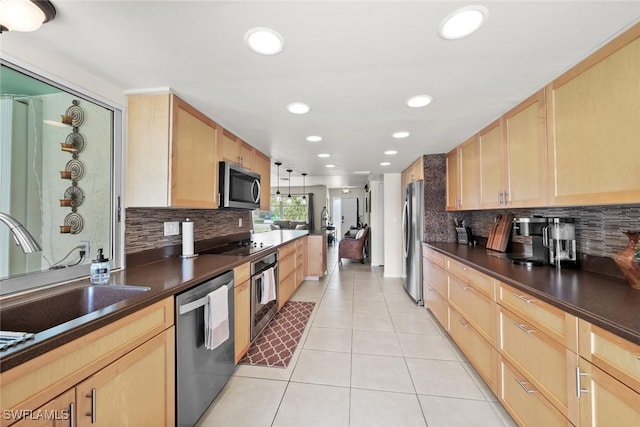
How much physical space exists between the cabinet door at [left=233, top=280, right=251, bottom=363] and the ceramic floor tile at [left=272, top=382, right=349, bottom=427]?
522 mm

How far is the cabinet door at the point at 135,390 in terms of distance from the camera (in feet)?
2.99

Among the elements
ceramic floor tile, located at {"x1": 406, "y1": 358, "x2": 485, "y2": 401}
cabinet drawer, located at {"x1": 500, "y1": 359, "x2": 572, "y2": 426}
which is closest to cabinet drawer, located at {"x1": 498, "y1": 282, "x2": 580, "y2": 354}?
cabinet drawer, located at {"x1": 500, "y1": 359, "x2": 572, "y2": 426}

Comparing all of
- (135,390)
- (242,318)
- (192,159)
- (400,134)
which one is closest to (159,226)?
(192,159)

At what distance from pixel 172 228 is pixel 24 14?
1.51 meters

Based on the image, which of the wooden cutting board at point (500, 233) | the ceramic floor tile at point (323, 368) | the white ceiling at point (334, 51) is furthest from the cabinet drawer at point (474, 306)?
the white ceiling at point (334, 51)

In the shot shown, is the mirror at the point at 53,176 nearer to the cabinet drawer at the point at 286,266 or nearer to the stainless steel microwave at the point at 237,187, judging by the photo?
the stainless steel microwave at the point at 237,187

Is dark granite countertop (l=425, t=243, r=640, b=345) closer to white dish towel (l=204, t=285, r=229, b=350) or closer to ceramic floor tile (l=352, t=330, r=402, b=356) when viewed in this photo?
ceramic floor tile (l=352, t=330, r=402, b=356)

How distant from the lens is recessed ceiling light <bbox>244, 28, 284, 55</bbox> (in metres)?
1.18

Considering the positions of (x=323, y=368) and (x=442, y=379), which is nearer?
(x=442, y=379)

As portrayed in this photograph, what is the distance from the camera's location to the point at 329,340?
2498mm

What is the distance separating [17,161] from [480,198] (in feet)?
11.5

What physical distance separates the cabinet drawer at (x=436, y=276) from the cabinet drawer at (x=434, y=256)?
45mm

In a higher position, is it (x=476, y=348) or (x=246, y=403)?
(x=476, y=348)

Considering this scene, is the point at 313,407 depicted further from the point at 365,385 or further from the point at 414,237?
the point at 414,237
